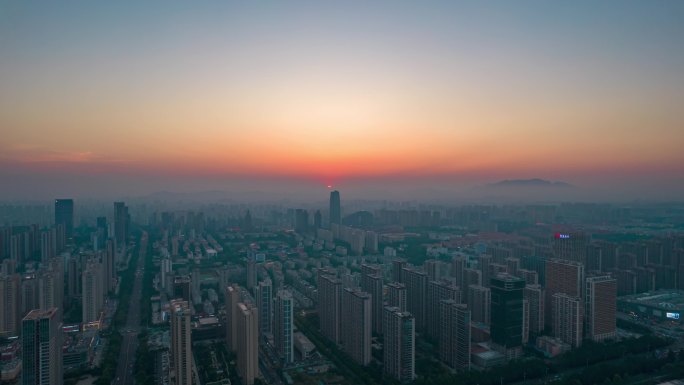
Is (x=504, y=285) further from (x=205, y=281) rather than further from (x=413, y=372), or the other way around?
(x=205, y=281)

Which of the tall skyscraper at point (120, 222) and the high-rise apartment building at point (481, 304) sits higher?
the tall skyscraper at point (120, 222)

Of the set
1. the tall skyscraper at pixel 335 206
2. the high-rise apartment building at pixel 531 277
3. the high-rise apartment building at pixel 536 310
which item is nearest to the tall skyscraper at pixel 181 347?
the high-rise apartment building at pixel 536 310

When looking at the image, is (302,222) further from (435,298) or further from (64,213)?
(435,298)

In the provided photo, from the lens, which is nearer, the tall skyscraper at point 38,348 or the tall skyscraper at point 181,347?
the tall skyscraper at point 38,348

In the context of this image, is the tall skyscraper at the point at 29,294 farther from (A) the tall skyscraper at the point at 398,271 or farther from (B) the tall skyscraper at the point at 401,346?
(A) the tall skyscraper at the point at 398,271

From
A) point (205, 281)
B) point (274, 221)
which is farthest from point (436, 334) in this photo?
point (274, 221)

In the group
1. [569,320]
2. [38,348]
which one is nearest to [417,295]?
[569,320]
